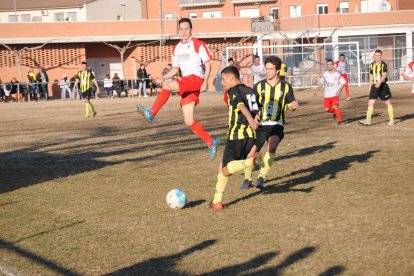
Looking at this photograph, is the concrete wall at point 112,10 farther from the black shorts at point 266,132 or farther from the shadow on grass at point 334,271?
the shadow on grass at point 334,271

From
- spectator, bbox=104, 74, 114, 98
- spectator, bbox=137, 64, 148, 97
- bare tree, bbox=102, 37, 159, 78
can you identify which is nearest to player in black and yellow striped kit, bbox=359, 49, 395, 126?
spectator, bbox=137, 64, 148, 97

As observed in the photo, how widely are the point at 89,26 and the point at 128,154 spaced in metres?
37.3

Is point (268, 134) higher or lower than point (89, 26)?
lower

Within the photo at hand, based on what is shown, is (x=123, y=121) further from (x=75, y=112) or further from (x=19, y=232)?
(x=19, y=232)

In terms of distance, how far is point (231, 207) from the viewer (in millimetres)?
8703

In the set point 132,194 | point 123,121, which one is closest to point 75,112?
point 123,121

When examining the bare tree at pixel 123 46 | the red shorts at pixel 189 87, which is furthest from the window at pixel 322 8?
the red shorts at pixel 189 87

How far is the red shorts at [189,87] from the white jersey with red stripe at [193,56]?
0.16 meters

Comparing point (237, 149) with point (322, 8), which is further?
point (322, 8)

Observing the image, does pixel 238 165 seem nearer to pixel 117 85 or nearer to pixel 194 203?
pixel 194 203

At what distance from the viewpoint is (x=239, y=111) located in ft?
29.0

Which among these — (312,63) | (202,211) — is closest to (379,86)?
(202,211)

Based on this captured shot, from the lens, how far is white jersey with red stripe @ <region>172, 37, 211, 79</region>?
11.3m

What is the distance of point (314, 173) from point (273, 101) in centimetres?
165
